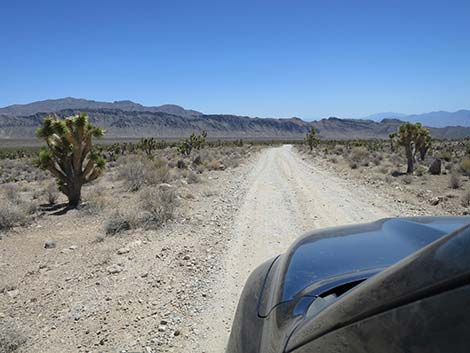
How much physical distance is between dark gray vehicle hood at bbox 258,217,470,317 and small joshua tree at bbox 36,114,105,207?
11.5 m

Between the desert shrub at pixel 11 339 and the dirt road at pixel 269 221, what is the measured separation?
2036 mm

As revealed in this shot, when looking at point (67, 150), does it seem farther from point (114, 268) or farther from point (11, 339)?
point (11, 339)

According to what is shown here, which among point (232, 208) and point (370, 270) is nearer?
point (370, 270)

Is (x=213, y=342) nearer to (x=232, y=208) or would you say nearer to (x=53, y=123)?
(x=232, y=208)

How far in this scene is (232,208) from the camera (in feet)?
35.2

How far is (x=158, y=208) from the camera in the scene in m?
9.53

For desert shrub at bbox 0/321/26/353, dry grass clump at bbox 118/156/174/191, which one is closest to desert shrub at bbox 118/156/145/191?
dry grass clump at bbox 118/156/174/191

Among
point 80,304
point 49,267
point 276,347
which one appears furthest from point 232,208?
point 276,347

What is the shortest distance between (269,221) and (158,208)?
2.86 m

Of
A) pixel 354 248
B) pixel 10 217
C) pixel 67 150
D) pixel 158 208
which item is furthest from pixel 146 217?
pixel 354 248

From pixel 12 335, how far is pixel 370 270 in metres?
4.23

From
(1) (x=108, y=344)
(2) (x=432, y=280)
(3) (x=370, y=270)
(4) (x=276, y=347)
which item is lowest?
(1) (x=108, y=344)

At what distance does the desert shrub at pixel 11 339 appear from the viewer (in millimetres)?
4176

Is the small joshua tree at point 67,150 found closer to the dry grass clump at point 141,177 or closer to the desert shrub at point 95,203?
the desert shrub at point 95,203
